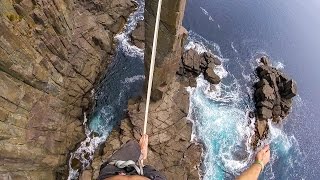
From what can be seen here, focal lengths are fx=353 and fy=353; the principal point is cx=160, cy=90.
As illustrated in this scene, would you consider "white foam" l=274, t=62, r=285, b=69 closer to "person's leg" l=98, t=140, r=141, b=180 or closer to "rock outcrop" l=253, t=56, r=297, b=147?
"rock outcrop" l=253, t=56, r=297, b=147

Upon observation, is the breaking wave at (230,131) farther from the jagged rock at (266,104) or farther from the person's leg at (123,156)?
the person's leg at (123,156)

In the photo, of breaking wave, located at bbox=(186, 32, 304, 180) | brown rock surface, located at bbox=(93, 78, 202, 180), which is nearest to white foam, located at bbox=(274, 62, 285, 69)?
breaking wave, located at bbox=(186, 32, 304, 180)

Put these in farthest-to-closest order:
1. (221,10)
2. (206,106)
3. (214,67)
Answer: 1. (221,10)
2. (214,67)
3. (206,106)

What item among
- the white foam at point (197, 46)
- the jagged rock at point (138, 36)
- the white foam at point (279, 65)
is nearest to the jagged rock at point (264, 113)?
the white foam at point (279, 65)

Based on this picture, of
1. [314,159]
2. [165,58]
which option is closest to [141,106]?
[165,58]

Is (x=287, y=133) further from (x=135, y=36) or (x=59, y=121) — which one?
(x=59, y=121)

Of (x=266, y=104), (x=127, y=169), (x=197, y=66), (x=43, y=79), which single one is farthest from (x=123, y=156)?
(x=266, y=104)
